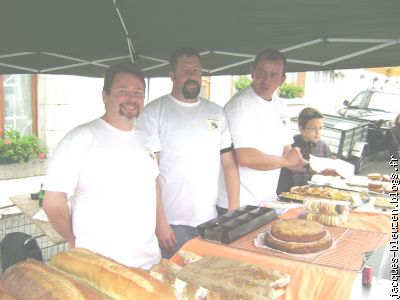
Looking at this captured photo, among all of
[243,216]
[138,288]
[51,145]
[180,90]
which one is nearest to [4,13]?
[180,90]

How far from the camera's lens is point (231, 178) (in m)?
3.11

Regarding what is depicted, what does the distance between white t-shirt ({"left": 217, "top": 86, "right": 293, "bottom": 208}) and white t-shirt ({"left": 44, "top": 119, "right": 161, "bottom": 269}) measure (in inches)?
42.9

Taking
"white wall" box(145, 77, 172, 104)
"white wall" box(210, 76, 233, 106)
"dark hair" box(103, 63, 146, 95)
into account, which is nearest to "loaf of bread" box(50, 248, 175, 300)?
"dark hair" box(103, 63, 146, 95)

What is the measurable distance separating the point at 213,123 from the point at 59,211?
4.38 ft

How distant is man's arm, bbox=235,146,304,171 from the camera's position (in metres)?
2.99

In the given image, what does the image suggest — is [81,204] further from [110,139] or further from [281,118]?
[281,118]

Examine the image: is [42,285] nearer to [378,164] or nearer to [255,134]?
[255,134]

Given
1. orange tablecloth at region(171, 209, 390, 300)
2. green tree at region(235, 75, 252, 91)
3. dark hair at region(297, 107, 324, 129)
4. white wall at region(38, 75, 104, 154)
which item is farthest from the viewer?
green tree at region(235, 75, 252, 91)

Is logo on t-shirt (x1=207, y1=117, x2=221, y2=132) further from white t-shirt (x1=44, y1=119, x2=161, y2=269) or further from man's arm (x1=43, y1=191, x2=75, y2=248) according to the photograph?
man's arm (x1=43, y1=191, x2=75, y2=248)

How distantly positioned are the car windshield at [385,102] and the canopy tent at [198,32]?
25.6 ft

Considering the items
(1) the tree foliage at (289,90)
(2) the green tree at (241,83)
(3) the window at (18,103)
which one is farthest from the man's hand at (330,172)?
(1) the tree foliage at (289,90)

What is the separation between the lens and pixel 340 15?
114 inches

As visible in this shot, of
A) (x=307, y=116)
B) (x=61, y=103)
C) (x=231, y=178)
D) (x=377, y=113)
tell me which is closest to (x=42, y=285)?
(x=231, y=178)

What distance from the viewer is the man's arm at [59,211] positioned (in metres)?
2.18
